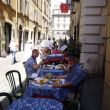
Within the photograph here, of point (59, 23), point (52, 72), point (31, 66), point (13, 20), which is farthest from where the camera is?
point (59, 23)

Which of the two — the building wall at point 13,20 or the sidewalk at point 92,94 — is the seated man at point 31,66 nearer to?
the sidewalk at point 92,94

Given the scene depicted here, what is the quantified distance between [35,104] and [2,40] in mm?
21863

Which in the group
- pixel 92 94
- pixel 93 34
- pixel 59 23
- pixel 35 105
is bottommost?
pixel 92 94

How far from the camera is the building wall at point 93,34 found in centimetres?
1459

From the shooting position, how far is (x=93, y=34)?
1486cm

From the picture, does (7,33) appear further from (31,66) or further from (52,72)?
(31,66)

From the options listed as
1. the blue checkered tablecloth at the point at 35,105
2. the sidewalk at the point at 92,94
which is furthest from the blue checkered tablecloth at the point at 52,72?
the blue checkered tablecloth at the point at 35,105

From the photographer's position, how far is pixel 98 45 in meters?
14.9

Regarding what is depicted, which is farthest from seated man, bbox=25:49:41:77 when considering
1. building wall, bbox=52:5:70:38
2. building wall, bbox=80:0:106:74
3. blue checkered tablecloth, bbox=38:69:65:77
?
building wall, bbox=52:5:70:38

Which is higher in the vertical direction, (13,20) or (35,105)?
(13,20)

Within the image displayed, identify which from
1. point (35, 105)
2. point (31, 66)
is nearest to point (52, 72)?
point (31, 66)

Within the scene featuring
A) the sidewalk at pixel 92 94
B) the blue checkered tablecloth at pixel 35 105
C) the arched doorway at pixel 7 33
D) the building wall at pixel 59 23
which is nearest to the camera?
the blue checkered tablecloth at pixel 35 105

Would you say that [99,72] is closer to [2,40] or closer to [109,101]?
[109,101]

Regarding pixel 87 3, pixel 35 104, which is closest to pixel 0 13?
pixel 87 3
